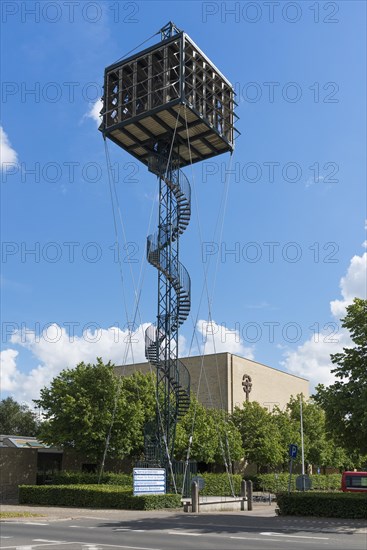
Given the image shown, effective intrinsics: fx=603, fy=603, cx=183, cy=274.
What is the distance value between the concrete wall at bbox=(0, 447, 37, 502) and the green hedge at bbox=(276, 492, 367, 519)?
20.6 m

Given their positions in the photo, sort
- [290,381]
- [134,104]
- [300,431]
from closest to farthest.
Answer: [134,104], [300,431], [290,381]

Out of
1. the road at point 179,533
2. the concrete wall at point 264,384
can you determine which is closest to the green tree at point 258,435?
the concrete wall at point 264,384

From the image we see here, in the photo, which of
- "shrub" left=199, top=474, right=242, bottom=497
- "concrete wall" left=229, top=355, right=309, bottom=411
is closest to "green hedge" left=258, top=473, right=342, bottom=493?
"concrete wall" left=229, top=355, right=309, bottom=411

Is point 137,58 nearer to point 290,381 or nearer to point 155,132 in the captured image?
point 155,132

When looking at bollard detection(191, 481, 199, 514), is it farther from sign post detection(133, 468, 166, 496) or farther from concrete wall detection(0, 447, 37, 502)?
concrete wall detection(0, 447, 37, 502)

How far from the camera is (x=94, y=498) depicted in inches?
1144

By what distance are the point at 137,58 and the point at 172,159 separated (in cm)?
591

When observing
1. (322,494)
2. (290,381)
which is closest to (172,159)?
(322,494)

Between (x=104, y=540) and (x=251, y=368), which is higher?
(x=251, y=368)

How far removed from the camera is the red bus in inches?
1341

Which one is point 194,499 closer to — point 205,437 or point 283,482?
point 205,437

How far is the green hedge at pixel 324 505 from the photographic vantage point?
2212cm

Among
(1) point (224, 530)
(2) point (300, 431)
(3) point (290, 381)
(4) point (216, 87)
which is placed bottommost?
(1) point (224, 530)

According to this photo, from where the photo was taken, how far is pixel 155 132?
114 ft
